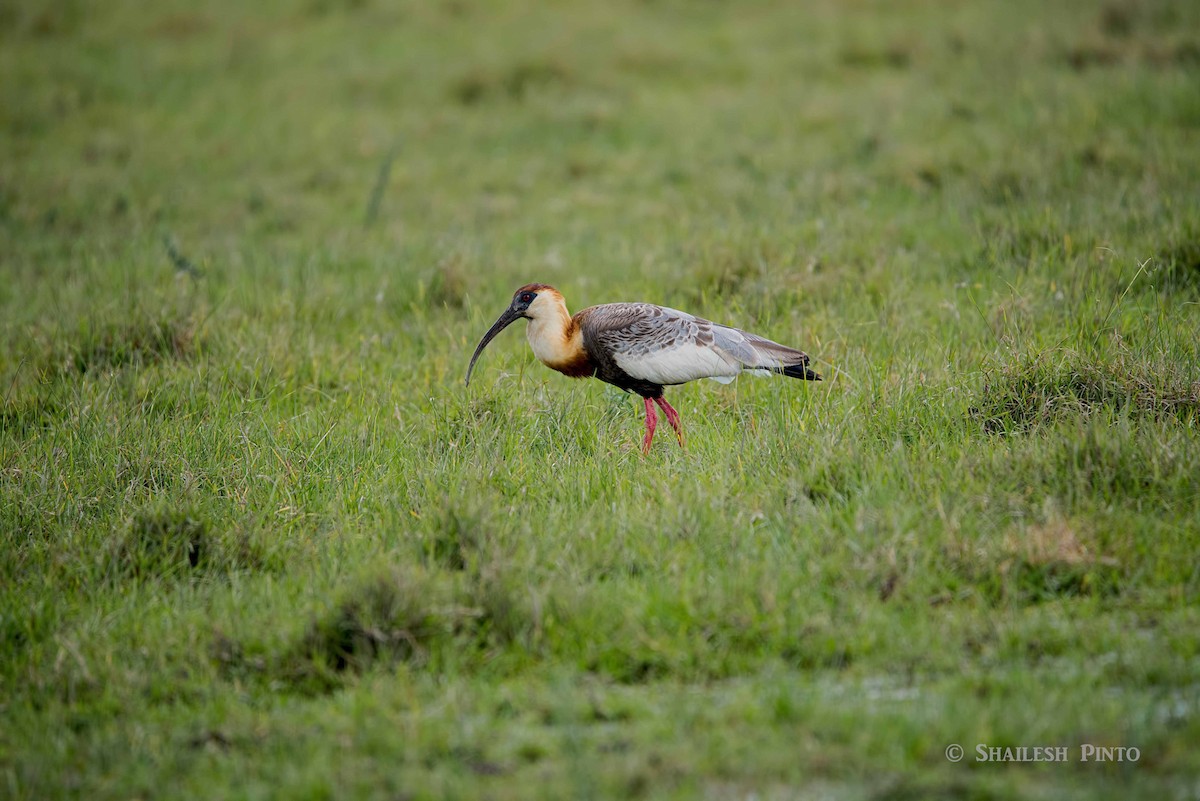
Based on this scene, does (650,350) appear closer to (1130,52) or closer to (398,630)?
(398,630)

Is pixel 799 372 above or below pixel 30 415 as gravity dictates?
above

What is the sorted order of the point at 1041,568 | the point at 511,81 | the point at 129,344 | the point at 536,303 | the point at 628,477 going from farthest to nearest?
the point at 511,81
the point at 129,344
the point at 536,303
the point at 628,477
the point at 1041,568

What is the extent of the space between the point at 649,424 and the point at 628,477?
67 centimetres

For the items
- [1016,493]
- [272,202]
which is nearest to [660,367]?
[1016,493]

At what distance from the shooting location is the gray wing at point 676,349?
17.2 feet

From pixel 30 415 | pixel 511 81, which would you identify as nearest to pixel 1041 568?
pixel 30 415

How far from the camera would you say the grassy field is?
10.7 ft

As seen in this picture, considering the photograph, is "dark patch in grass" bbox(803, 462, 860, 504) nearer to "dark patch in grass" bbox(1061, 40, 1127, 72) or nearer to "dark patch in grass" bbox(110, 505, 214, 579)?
"dark patch in grass" bbox(110, 505, 214, 579)

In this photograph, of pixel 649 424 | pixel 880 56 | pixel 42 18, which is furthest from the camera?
pixel 42 18

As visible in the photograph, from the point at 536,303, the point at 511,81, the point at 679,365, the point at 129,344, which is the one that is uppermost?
the point at 511,81

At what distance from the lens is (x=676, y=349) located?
17.3 feet

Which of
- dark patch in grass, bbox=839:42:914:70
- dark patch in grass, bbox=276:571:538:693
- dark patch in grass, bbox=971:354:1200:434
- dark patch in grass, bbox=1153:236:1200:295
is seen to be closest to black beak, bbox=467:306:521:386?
dark patch in grass, bbox=276:571:538:693

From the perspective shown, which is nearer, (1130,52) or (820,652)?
(820,652)

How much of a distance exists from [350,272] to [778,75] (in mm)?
6337
